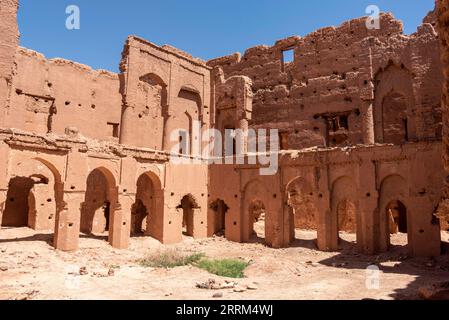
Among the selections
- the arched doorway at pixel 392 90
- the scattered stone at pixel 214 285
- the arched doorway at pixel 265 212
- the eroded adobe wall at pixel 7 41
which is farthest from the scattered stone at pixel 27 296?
the arched doorway at pixel 392 90

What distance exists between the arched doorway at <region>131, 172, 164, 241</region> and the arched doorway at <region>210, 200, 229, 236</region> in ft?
12.9

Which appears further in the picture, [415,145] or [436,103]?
[436,103]

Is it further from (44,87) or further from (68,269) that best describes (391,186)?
(44,87)

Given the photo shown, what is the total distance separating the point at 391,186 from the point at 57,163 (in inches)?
603

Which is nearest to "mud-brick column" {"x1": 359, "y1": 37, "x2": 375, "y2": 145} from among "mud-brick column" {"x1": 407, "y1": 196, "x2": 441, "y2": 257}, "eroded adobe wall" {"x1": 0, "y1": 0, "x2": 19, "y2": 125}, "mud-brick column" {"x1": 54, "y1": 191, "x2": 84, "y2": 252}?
"mud-brick column" {"x1": 407, "y1": 196, "x2": 441, "y2": 257}

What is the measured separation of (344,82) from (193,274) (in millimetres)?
16569

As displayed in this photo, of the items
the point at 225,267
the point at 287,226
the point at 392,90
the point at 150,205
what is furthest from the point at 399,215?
the point at 150,205

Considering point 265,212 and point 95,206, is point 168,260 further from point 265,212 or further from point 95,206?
point 95,206

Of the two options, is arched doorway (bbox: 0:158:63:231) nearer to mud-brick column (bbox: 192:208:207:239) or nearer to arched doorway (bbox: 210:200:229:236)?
mud-brick column (bbox: 192:208:207:239)

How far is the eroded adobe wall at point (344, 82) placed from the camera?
19.4 metres

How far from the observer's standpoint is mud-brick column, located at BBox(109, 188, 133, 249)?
18.3 metres

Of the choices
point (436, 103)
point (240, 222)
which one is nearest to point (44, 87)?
point (240, 222)

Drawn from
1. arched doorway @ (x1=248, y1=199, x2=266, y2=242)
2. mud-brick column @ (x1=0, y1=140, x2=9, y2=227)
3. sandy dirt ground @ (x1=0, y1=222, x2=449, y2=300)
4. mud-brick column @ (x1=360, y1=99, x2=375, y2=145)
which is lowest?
sandy dirt ground @ (x1=0, y1=222, x2=449, y2=300)
